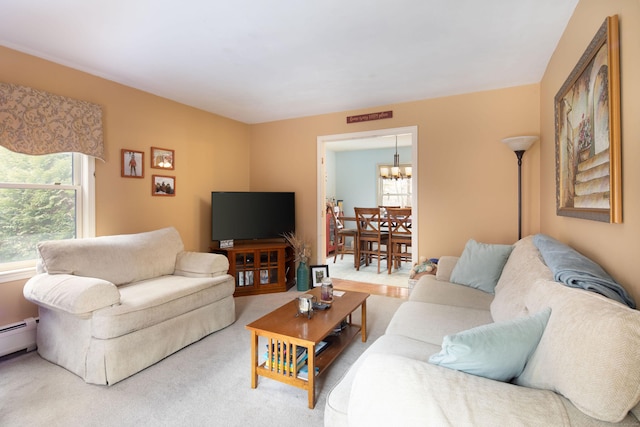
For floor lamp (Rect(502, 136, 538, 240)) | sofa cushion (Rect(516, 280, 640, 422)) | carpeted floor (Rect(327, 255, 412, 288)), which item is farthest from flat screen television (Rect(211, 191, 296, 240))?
sofa cushion (Rect(516, 280, 640, 422))

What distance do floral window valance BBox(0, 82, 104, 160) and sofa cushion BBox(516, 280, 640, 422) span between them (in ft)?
11.3

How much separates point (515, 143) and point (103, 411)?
3.78m

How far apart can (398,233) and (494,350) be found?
395 centimetres

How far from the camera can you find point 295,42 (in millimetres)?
2326

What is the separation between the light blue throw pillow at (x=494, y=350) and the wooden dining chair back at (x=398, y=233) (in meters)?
3.70

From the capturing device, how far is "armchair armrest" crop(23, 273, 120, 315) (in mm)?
1930

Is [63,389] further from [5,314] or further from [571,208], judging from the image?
[571,208]

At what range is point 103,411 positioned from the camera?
1733 mm

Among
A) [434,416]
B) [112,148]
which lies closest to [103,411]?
[434,416]

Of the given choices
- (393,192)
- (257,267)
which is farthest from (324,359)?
(393,192)

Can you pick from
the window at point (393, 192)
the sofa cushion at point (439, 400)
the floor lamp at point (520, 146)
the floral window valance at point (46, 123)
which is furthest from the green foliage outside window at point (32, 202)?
the window at point (393, 192)

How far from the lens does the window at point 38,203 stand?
241cm

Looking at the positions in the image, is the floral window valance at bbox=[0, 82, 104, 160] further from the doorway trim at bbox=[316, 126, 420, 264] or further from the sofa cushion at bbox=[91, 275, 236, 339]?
the doorway trim at bbox=[316, 126, 420, 264]

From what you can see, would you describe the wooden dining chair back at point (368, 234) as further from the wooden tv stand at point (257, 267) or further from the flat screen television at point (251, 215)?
the wooden tv stand at point (257, 267)
